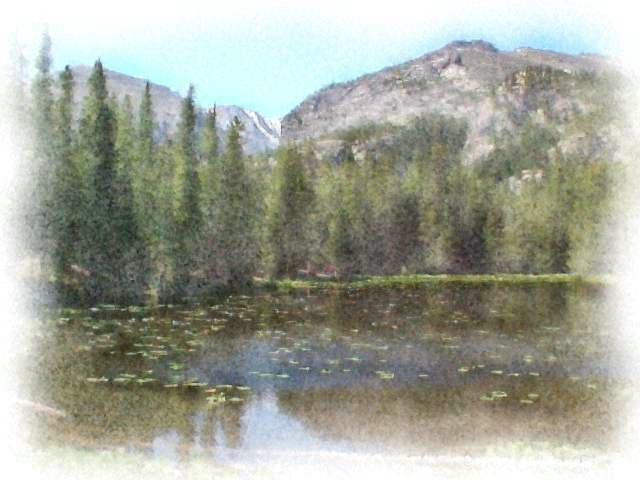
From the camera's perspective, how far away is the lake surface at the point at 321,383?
22.6 m

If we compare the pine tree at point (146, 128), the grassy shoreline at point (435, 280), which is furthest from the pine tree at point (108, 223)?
the grassy shoreline at point (435, 280)

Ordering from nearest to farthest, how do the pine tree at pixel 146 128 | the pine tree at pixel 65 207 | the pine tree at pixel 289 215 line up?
1. the pine tree at pixel 65 207
2. the pine tree at pixel 146 128
3. the pine tree at pixel 289 215

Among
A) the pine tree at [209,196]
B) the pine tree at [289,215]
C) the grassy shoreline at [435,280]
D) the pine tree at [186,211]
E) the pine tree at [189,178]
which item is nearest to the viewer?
the pine tree at [186,211]

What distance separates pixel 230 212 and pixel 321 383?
57.7 meters

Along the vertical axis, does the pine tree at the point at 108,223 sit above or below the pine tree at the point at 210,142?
below

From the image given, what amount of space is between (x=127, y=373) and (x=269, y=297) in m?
40.2

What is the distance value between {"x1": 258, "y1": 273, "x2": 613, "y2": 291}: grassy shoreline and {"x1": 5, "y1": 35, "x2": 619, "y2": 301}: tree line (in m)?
3.19

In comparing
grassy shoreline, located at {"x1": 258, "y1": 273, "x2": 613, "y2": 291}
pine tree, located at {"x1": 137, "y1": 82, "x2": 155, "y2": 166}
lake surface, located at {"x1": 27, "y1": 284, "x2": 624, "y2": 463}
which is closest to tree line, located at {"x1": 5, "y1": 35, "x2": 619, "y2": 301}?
pine tree, located at {"x1": 137, "y1": 82, "x2": 155, "y2": 166}

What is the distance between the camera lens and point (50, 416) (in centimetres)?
2312

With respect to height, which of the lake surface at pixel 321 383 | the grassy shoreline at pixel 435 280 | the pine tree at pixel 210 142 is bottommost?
the lake surface at pixel 321 383

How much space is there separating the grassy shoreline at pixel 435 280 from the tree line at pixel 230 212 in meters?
3.19

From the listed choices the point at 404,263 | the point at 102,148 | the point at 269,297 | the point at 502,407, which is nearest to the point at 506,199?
the point at 404,263

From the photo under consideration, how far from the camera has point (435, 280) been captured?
103 m

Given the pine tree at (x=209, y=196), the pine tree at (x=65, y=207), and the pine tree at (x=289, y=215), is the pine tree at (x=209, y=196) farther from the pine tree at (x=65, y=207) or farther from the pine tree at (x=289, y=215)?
the pine tree at (x=65, y=207)
